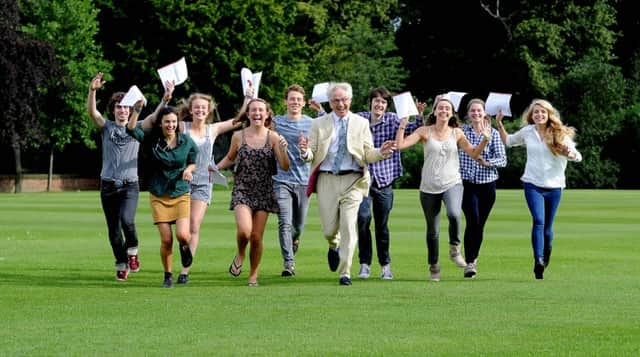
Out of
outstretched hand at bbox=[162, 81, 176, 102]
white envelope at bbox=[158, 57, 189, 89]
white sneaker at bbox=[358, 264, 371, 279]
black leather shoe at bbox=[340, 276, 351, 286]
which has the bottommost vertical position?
white sneaker at bbox=[358, 264, 371, 279]

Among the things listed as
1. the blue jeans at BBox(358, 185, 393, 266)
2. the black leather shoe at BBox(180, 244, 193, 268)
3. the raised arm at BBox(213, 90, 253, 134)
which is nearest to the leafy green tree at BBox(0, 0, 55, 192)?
the raised arm at BBox(213, 90, 253, 134)

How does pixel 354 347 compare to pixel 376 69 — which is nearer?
pixel 354 347

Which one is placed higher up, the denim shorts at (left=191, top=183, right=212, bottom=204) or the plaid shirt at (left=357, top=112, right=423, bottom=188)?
the plaid shirt at (left=357, top=112, right=423, bottom=188)

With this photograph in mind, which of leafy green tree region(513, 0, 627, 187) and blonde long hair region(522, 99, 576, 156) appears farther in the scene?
leafy green tree region(513, 0, 627, 187)

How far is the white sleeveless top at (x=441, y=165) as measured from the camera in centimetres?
1602

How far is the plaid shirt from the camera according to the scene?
1633 cm

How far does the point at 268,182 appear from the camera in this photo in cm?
1541

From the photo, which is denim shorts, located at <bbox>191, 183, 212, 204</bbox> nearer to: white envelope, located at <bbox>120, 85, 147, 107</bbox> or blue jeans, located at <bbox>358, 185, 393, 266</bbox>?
white envelope, located at <bbox>120, 85, 147, 107</bbox>

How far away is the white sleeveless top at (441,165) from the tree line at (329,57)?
42643mm

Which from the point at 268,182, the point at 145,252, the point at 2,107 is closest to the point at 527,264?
the point at 268,182

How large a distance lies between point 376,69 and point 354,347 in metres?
64.2

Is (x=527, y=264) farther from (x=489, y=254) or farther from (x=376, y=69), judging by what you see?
(x=376, y=69)

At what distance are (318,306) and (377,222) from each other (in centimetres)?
396

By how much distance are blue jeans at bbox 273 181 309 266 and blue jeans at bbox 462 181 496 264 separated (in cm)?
187
